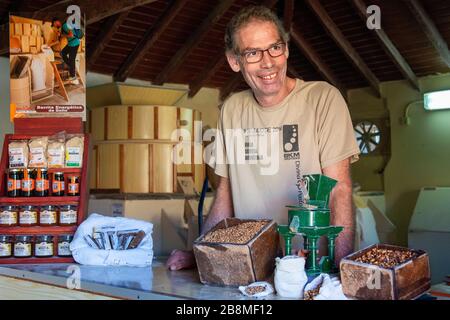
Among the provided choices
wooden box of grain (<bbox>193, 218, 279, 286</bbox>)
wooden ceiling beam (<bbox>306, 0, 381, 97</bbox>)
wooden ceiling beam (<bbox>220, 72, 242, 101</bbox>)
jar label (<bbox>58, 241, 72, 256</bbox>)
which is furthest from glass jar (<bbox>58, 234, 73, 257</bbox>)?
wooden ceiling beam (<bbox>220, 72, 242, 101</bbox>)

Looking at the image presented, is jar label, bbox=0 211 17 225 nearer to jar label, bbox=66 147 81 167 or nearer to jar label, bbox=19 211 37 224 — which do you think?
jar label, bbox=19 211 37 224

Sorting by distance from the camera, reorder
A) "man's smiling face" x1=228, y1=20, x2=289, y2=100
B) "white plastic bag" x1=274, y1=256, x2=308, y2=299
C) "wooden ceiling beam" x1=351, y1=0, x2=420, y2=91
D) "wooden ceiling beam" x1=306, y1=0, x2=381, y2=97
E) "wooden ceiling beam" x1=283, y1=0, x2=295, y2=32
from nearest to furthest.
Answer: "white plastic bag" x1=274, y1=256, x2=308, y2=299 < "man's smiling face" x1=228, y1=20, x2=289, y2=100 < "wooden ceiling beam" x1=351, y1=0, x2=420, y2=91 < "wooden ceiling beam" x1=283, y1=0, x2=295, y2=32 < "wooden ceiling beam" x1=306, y1=0, x2=381, y2=97

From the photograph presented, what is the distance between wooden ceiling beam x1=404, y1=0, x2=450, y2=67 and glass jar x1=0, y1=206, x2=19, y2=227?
5.98 metres

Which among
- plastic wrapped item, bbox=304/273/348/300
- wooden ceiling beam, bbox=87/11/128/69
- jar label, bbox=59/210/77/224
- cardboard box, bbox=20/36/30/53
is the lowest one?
plastic wrapped item, bbox=304/273/348/300

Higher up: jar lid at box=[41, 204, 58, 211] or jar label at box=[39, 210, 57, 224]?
jar lid at box=[41, 204, 58, 211]

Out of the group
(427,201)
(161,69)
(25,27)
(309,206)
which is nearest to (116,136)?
(161,69)

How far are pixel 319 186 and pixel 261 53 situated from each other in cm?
62

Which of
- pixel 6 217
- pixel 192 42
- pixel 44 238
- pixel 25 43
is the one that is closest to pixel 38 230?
pixel 44 238

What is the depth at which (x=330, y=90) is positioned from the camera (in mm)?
2162

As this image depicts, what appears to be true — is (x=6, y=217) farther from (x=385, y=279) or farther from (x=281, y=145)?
(x=385, y=279)

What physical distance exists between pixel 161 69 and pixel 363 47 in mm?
3173

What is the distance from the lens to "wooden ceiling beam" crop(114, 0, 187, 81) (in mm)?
6949

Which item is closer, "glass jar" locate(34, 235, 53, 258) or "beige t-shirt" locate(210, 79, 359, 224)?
"beige t-shirt" locate(210, 79, 359, 224)

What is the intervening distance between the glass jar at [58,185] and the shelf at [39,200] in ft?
0.12
